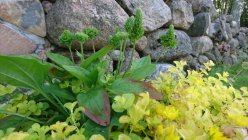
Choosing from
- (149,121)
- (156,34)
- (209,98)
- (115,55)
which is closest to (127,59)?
(115,55)

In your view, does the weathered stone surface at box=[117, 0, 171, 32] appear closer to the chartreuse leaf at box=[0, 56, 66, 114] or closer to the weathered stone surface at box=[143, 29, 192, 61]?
the weathered stone surface at box=[143, 29, 192, 61]

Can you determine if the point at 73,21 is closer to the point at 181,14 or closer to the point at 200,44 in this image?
the point at 181,14

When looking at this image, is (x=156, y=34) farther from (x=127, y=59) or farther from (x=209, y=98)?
(x=209, y=98)

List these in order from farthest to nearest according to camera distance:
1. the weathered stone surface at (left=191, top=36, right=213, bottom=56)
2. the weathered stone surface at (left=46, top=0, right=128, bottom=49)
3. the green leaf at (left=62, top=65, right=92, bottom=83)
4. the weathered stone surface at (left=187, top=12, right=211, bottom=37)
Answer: the weathered stone surface at (left=191, top=36, right=213, bottom=56) < the weathered stone surface at (left=187, top=12, right=211, bottom=37) < the weathered stone surface at (left=46, top=0, right=128, bottom=49) < the green leaf at (left=62, top=65, right=92, bottom=83)

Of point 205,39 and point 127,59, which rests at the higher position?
Result: point 127,59

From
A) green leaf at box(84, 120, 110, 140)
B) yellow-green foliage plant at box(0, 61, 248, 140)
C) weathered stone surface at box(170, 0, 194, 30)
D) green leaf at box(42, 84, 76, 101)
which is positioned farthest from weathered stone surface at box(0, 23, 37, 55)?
weathered stone surface at box(170, 0, 194, 30)

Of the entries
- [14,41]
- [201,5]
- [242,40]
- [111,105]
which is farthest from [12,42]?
[242,40]

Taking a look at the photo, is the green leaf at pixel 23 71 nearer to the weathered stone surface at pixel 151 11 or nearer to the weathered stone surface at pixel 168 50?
the weathered stone surface at pixel 151 11
